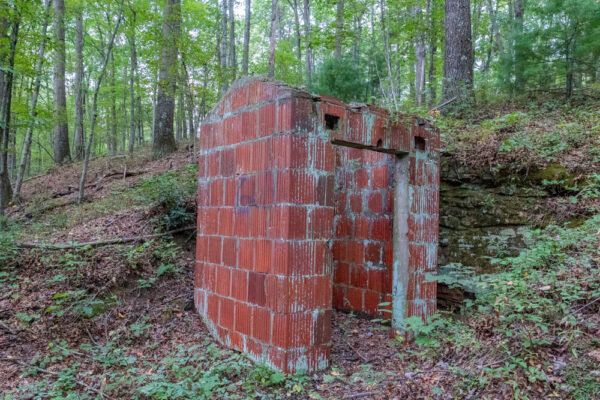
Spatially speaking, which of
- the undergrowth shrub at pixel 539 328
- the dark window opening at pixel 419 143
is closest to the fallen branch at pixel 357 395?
the undergrowth shrub at pixel 539 328

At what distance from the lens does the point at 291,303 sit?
11.3 feet

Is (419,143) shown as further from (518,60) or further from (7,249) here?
(7,249)

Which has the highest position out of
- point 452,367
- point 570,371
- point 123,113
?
point 123,113

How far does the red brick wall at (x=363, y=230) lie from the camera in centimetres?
487

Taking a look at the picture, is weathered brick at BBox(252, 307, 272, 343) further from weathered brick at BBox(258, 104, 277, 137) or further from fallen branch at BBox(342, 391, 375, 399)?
weathered brick at BBox(258, 104, 277, 137)

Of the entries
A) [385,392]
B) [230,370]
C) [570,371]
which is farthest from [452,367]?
[230,370]

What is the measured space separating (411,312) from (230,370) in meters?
2.09

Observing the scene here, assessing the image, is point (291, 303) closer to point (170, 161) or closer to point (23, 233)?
point (23, 233)

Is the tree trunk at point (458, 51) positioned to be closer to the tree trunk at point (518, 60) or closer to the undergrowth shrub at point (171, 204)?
the tree trunk at point (518, 60)

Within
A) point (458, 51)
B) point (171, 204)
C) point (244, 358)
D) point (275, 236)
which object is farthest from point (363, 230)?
point (458, 51)

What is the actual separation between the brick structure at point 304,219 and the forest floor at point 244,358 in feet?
1.16

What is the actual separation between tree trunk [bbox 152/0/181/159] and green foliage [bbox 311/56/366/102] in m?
3.38

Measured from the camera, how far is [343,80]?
8953 mm

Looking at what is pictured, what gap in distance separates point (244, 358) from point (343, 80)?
6.87 meters
